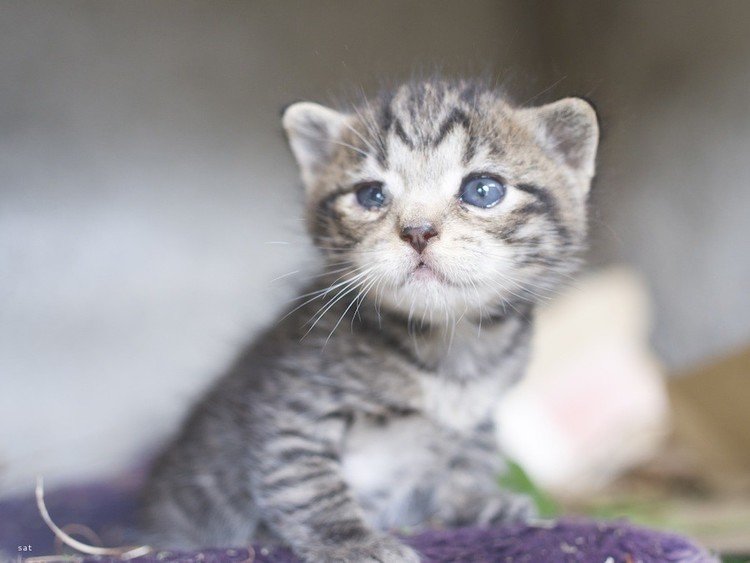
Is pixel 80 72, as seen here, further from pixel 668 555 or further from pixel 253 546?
pixel 668 555

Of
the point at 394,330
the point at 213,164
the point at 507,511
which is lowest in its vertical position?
the point at 507,511

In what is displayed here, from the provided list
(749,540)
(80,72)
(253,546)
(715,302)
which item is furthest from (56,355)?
(715,302)

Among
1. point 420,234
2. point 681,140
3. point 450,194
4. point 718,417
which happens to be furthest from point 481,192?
point 681,140

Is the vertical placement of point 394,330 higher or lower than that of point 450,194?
lower

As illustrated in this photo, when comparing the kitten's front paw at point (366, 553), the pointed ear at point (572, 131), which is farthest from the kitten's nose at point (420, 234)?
the kitten's front paw at point (366, 553)

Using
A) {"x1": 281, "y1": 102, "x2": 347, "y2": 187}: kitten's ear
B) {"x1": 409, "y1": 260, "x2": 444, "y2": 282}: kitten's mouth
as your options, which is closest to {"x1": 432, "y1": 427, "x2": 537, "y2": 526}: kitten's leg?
{"x1": 409, "y1": 260, "x2": 444, "y2": 282}: kitten's mouth

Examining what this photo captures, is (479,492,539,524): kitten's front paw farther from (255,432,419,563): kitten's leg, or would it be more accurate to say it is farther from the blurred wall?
the blurred wall

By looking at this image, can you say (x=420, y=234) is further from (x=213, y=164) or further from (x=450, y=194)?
(x=213, y=164)
